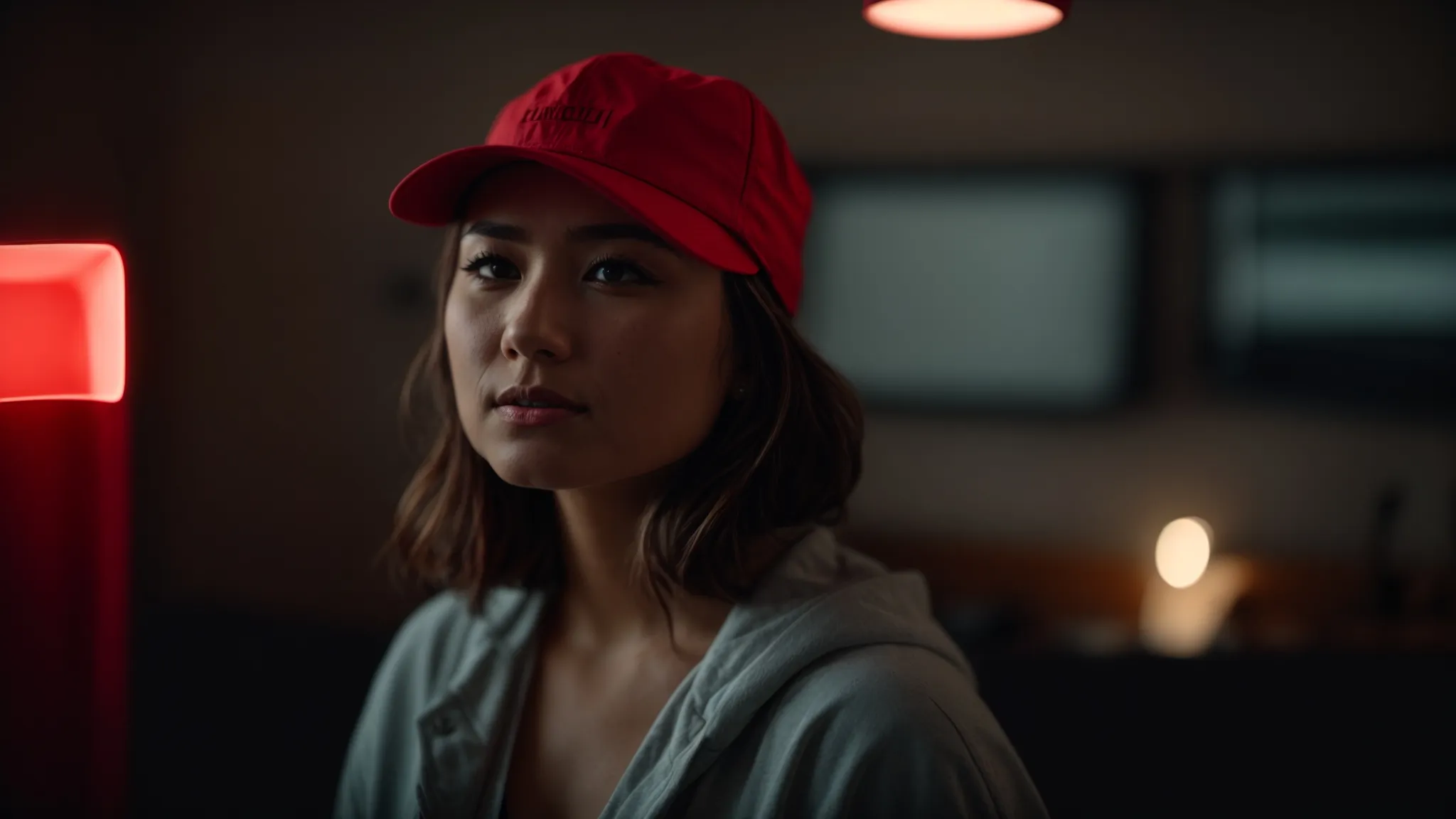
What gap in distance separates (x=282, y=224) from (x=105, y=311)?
10.3ft

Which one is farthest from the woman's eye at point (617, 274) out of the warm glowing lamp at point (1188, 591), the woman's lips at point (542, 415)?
the warm glowing lamp at point (1188, 591)

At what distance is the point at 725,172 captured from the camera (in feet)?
3.31

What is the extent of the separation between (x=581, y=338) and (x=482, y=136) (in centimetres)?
247

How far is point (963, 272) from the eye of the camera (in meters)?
3.10

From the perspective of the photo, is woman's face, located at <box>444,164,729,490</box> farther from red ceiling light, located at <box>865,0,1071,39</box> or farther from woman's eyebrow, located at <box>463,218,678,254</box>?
red ceiling light, located at <box>865,0,1071,39</box>

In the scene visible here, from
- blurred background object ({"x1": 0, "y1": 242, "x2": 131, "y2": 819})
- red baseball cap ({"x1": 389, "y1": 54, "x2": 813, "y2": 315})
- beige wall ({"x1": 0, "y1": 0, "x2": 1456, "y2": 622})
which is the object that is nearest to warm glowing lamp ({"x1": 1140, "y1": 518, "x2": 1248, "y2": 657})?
beige wall ({"x1": 0, "y1": 0, "x2": 1456, "y2": 622})

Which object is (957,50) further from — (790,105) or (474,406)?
(474,406)

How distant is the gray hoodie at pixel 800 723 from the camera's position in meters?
0.91

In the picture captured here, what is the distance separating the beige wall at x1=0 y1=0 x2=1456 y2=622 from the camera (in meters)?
2.93

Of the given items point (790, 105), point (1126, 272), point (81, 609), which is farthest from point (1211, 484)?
point (81, 609)

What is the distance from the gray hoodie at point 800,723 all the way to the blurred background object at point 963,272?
1564 mm

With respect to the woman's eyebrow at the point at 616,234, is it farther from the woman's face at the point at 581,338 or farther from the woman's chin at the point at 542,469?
the woman's chin at the point at 542,469

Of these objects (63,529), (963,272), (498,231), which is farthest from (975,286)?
(63,529)

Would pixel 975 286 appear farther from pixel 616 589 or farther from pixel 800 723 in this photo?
pixel 800 723
